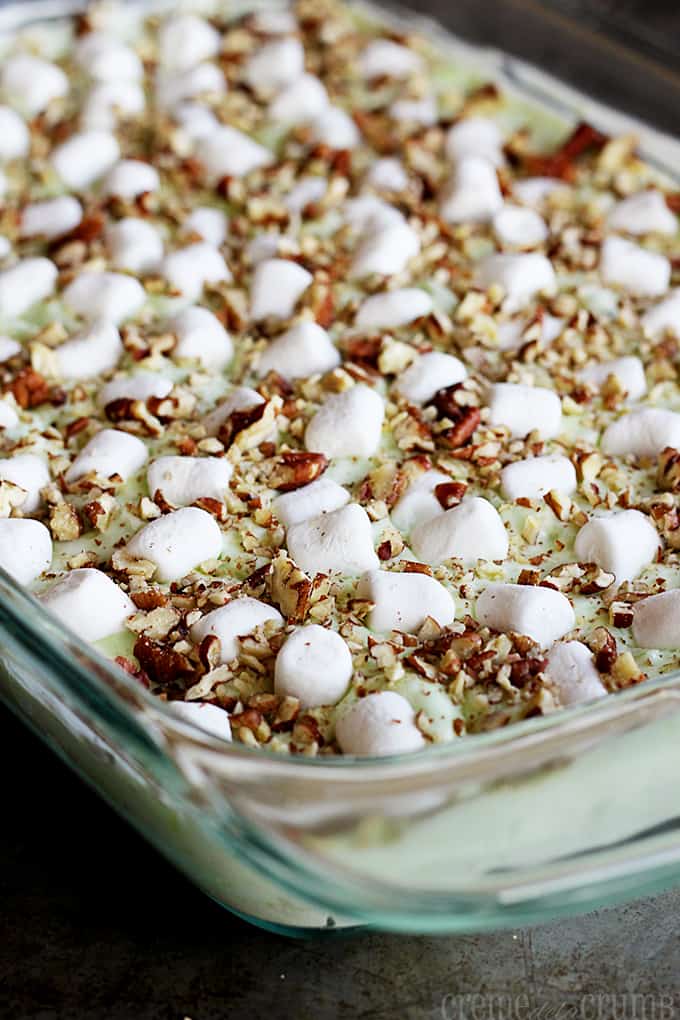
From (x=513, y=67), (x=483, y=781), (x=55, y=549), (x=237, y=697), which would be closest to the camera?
(x=483, y=781)

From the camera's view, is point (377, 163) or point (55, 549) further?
point (377, 163)

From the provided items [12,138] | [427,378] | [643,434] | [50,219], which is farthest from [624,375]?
[12,138]

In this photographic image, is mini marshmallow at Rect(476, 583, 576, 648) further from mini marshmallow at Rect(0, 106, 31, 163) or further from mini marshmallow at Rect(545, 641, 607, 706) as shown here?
mini marshmallow at Rect(0, 106, 31, 163)

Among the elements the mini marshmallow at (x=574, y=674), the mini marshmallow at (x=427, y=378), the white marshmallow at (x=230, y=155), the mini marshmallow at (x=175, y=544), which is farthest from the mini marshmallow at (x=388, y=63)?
the mini marshmallow at (x=574, y=674)

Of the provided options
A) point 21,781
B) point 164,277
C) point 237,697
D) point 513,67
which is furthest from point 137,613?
point 513,67

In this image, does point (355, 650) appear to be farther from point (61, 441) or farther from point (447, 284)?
point (447, 284)

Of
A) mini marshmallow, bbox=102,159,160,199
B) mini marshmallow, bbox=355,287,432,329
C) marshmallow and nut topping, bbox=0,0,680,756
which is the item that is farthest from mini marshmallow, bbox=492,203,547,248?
mini marshmallow, bbox=102,159,160,199

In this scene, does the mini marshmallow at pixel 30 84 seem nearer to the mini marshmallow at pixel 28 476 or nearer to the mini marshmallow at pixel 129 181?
the mini marshmallow at pixel 129 181
